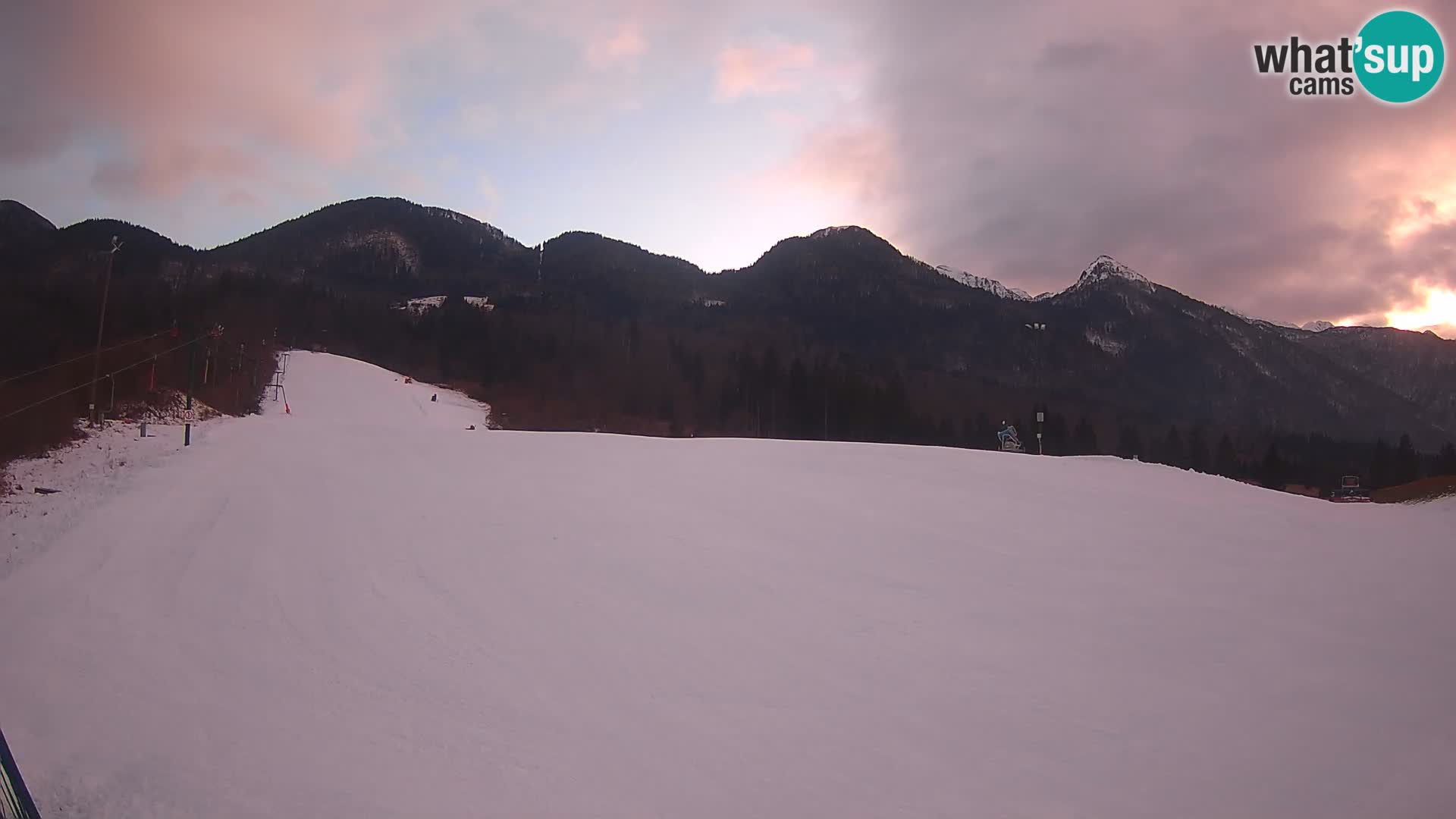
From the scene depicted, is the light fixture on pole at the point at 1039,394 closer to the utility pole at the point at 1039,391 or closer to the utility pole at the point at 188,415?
the utility pole at the point at 1039,391

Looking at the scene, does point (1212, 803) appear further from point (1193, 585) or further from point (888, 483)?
point (888, 483)

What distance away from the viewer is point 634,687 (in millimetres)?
6723

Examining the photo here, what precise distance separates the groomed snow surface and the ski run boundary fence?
54 cm

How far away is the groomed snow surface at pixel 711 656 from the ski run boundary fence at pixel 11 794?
542 millimetres

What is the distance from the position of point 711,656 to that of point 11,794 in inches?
202

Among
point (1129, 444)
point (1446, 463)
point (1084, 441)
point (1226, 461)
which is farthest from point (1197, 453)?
point (1446, 463)

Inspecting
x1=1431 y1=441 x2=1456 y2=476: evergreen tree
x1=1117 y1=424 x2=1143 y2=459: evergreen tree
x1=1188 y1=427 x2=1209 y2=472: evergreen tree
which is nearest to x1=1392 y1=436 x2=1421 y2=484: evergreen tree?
x1=1431 y1=441 x2=1456 y2=476: evergreen tree

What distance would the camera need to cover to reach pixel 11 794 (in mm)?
4559

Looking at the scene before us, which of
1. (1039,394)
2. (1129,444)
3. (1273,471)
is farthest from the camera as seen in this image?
(1039,394)

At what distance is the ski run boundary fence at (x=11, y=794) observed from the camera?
447 centimetres

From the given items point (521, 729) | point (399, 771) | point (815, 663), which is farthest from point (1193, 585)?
point (399, 771)

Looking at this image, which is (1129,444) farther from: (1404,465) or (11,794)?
(11,794)

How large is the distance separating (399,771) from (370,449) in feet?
43.8

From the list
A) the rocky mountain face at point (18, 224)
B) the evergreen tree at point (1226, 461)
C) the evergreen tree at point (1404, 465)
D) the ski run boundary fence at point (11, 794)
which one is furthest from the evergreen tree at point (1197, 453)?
the rocky mountain face at point (18, 224)
